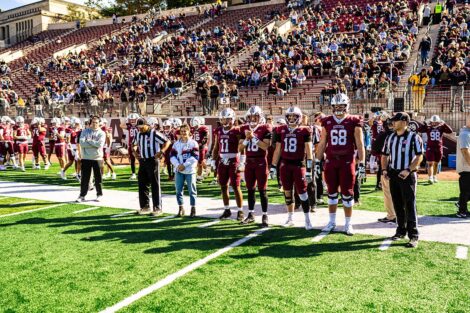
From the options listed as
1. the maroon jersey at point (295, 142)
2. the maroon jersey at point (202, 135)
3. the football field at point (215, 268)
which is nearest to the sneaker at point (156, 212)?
the football field at point (215, 268)

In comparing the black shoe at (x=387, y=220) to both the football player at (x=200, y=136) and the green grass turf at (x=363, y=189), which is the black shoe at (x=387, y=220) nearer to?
the green grass turf at (x=363, y=189)

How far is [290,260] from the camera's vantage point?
17.9 feet

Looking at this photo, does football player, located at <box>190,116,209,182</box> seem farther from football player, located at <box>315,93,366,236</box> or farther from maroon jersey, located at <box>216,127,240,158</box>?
football player, located at <box>315,93,366,236</box>

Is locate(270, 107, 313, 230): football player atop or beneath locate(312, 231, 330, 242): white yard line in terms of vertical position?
atop

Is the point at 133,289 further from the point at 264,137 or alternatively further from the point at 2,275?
the point at 264,137

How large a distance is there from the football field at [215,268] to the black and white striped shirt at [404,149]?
1.14m

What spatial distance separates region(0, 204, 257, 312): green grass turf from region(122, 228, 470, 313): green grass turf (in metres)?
0.47

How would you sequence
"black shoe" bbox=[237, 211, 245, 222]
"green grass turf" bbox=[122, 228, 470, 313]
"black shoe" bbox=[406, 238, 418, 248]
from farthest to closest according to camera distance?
"black shoe" bbox=[237, 211, 245, 222] < "black shoe" bbox=[406, 238, 418, 248] < "green grass turf" bbox=[122, 228, 470, 313]

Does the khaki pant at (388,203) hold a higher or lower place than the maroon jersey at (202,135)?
lower

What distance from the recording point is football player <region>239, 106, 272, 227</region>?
283 inches

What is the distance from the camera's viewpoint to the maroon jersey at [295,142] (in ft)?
22.5

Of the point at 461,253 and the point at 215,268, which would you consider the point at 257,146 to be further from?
the point at 461,253

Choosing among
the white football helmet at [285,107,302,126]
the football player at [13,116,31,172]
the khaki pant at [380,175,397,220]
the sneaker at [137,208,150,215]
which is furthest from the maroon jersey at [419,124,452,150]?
the football player at [13,116,31,172]

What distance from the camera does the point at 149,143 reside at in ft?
26.9
